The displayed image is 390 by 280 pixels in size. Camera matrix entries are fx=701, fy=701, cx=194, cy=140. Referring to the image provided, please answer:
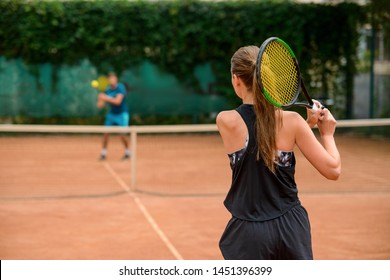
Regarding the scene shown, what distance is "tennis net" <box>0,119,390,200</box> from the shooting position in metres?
9.69

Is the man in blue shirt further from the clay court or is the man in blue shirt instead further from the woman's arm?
the woman's arm

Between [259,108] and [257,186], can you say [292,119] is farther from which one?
[257,186]

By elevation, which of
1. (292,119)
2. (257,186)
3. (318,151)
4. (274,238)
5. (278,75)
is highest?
(278,75)

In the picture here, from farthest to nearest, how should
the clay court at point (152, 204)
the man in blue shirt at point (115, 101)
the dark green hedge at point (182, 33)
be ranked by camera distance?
the dark green hedge at point (182, 33)
the man in blue shirt at point (115, 101)
the clay court at point (152, 204)

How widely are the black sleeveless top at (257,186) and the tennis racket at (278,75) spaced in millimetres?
120

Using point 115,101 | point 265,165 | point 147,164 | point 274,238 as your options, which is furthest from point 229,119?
point 147,164

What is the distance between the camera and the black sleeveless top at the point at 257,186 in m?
2.74

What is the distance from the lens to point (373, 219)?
305 inches

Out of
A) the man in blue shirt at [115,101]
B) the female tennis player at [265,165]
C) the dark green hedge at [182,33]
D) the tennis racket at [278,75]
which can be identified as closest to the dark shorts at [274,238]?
the female tennis player at [265,165]

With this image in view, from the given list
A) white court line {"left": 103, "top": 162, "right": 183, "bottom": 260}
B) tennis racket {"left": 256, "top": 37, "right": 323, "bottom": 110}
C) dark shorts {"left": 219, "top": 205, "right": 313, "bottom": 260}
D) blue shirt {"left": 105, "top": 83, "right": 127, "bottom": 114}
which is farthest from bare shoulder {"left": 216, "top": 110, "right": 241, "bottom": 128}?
blue shirt {"left": 105, "top": 83, "right": 127, "bottom": 114}

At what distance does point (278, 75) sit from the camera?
9.38 feet

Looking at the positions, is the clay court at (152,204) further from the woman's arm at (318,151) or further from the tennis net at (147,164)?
the woman's arm at (318,151)

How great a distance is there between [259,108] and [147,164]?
991 centimetres
